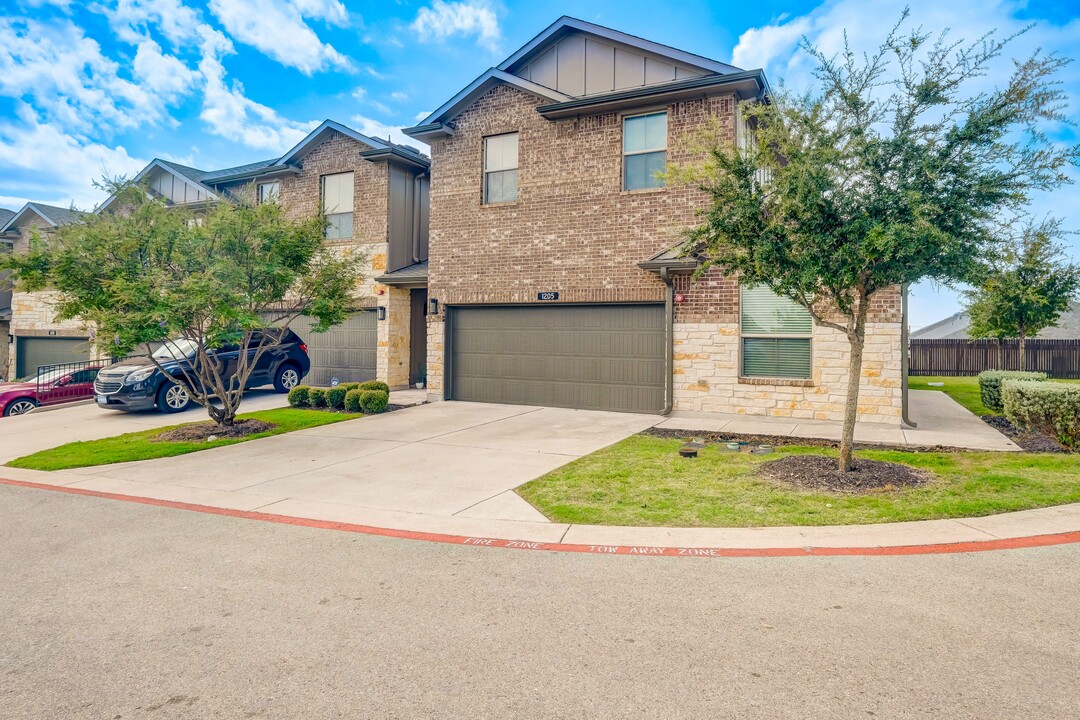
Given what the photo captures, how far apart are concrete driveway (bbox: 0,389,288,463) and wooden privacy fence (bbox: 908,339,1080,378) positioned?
2627 centimetres

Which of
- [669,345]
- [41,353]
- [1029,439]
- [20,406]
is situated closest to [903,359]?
[1029,439]

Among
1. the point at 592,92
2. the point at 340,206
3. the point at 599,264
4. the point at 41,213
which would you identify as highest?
the point at 592,92

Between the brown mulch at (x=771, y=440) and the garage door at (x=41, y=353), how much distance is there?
22590 millimetres

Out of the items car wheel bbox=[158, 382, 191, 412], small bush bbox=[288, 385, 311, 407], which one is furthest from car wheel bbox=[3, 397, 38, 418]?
small bush bbox=[288, 385, 311, 407]

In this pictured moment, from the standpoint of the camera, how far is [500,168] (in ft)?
47.8

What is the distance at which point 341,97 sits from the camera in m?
24.9

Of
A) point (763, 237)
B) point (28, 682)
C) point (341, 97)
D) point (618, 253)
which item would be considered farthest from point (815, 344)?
point (341, 97)

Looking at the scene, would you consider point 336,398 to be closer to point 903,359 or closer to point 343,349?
point 343,349

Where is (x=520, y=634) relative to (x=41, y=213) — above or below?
below

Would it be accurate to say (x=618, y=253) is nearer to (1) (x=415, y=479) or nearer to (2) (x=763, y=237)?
(2) (x=763, y=237)

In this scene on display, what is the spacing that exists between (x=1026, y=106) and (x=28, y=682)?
927cm

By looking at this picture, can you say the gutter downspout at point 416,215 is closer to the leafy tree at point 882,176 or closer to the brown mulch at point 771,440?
the brown mulch at point 771,440

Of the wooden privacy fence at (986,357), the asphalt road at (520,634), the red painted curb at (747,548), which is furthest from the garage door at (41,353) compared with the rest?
the wooden privacy fence at (986,357)

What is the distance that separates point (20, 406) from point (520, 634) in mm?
17075
